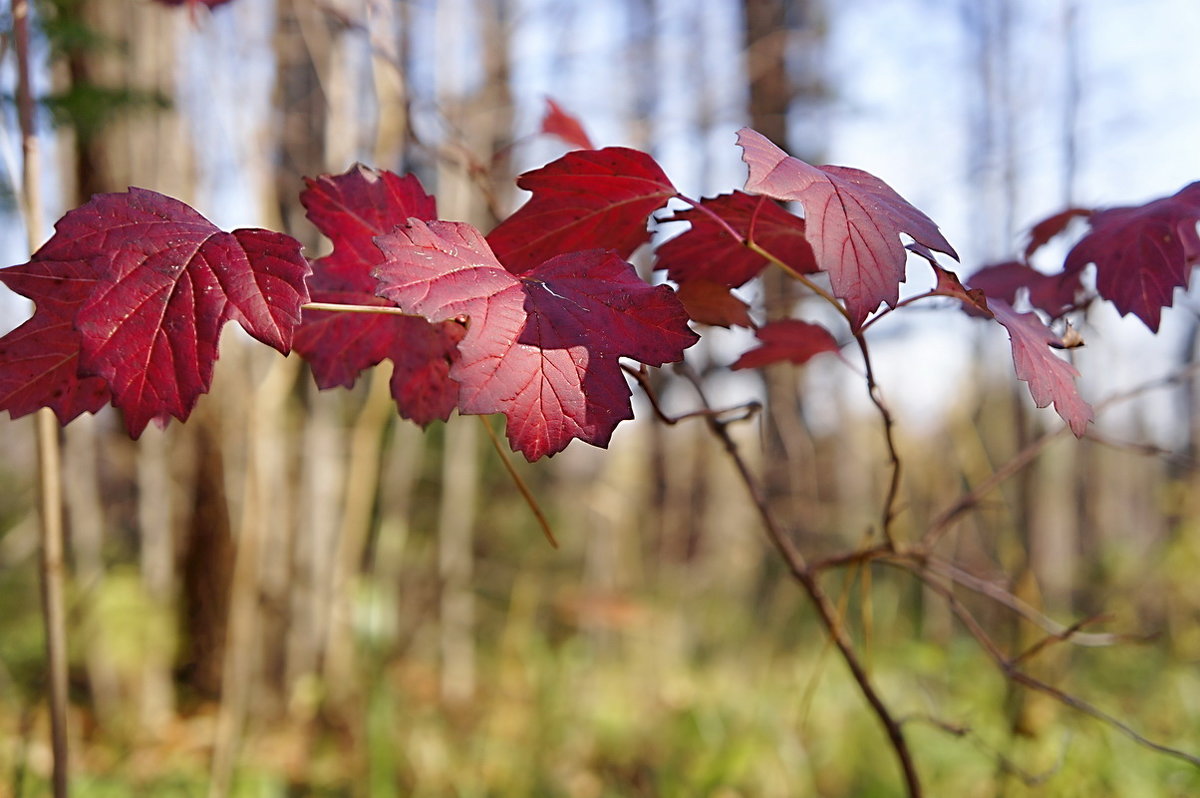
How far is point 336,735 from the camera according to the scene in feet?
11.5

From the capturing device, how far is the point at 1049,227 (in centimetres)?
94

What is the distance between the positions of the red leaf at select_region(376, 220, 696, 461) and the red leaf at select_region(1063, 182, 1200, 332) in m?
0.42

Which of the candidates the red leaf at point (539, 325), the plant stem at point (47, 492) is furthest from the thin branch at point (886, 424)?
the plant stem at point (47, 492)

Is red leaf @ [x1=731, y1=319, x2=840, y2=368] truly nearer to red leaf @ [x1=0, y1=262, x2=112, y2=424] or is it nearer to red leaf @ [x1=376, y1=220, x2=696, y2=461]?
red leaf @ [x1=376, y1=220, x2=696, y2=461]

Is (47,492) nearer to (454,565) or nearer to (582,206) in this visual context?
(582,206)

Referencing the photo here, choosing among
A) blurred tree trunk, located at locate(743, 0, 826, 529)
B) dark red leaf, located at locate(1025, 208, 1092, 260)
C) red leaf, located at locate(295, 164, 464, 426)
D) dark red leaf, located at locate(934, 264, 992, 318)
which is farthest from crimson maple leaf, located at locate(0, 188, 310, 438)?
blurred tree trunk, located at locate(743, 0, 826, 529)

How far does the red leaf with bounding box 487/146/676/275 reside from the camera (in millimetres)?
618

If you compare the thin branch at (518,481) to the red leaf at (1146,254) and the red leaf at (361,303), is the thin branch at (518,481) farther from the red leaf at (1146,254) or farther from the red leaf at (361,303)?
the red leaf at (1146,254)

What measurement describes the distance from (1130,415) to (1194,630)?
1275 centimetres

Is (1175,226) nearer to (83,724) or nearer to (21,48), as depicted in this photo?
(21,48)

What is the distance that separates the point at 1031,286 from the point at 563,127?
563mm

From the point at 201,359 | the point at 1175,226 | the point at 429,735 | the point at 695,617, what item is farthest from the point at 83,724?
the point at 1175,226

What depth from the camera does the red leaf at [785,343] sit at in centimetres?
81

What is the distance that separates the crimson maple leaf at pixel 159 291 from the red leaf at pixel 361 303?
164 millimetres
